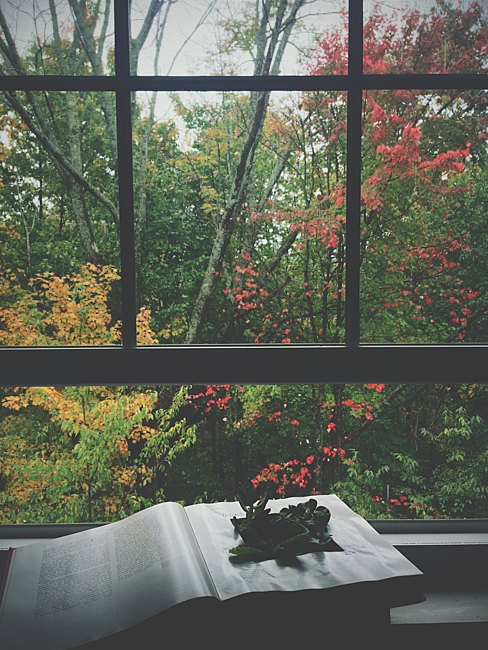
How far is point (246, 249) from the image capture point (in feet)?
10.5

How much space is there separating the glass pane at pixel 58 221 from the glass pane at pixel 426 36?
1359mm

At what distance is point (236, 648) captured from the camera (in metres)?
0.77

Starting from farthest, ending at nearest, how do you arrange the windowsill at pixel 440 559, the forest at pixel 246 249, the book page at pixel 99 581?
the forest at pixel 246 249, the windowsill at pixel 440 559, the book page at pixel 99 581

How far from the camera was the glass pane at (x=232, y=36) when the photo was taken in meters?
2.92

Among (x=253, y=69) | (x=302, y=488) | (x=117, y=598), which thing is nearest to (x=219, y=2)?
(x=253, y=69)

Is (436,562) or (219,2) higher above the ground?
(219,2)

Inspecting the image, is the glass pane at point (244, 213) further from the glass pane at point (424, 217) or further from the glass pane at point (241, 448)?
the glass pane at point (241, 448)

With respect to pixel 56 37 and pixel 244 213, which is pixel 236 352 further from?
pixel 56 37

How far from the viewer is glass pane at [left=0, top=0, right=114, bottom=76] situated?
2.82m

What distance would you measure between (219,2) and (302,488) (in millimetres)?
2473

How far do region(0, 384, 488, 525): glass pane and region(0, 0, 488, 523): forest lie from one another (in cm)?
1

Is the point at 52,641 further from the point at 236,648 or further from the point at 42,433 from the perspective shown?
the point at 42,433

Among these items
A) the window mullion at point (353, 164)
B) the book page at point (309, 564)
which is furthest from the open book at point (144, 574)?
the window mullion at point (353, 164)

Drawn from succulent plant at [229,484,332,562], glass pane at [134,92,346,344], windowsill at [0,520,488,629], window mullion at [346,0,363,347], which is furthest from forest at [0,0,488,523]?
succulent plant at [229,484,332,562]
